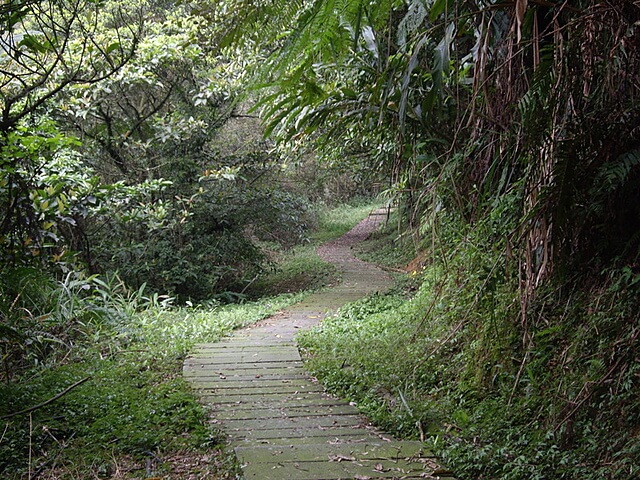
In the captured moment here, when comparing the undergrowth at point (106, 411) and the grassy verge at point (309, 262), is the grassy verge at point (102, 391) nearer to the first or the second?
the undergrowth at point (106, 411)

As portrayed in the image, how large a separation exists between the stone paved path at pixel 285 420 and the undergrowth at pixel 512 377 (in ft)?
0.61

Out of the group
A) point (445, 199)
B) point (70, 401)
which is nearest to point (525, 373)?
point (445, 199)

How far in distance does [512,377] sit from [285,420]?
4.53ft

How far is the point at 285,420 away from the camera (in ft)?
12.0

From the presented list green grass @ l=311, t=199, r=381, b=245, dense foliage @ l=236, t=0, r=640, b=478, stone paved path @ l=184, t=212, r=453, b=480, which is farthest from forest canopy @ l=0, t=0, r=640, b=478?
green grass @ l=311, t=199, r=381, b=245

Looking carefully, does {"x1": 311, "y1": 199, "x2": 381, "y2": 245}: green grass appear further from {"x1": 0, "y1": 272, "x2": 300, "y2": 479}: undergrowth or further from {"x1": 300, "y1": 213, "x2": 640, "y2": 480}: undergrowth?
{"x1": 300, "y1": 213, "x2": 640, "y2": 480}: undergrowth

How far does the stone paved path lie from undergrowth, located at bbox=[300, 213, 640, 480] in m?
0.19

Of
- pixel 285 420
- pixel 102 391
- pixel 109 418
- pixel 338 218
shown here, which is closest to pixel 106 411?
pixel 109 418

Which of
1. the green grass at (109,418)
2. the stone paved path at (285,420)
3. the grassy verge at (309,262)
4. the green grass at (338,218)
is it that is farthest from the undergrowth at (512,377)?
the green grass at (338,218)

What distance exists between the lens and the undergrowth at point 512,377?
266cm

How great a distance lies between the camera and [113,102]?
9367mm

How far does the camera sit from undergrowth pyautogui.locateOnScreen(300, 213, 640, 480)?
2.66 meters

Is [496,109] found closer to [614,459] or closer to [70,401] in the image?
[614,459]

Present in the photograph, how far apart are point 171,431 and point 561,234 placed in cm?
244
